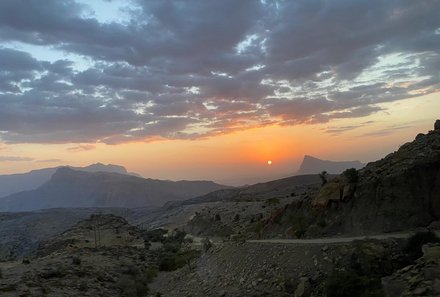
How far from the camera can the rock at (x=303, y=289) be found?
67.1 ft

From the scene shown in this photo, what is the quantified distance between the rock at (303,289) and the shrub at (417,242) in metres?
4.96

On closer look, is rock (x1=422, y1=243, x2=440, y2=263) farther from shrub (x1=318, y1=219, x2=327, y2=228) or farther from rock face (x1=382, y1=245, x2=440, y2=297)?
shrub (x1=318, y1=219, x2=327, y2=228)

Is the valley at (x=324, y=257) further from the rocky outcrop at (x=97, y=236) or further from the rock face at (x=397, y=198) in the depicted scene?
the rocky outcrop at (x=97, y=236)

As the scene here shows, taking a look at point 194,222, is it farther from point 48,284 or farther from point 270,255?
point 270,255

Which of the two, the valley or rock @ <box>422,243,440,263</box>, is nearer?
rock @ <box>422,243,440,263</box>

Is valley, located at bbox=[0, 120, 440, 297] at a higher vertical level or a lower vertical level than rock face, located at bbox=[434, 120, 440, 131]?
lower

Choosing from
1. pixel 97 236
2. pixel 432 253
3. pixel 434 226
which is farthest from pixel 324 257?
pixel 97 236

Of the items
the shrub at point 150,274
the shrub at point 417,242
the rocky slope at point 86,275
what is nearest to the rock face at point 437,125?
the shrub at point 417,242

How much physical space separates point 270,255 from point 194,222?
52613 mm

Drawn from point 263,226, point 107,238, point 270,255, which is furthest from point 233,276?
point 107,238

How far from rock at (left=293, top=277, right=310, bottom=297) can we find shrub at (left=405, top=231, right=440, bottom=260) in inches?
195

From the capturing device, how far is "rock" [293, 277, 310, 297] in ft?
67.1

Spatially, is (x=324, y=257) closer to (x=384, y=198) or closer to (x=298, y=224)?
(x=384, y=198)

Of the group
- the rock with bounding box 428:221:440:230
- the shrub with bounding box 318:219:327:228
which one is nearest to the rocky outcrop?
the shrub with bounding box 318:219:327:228
